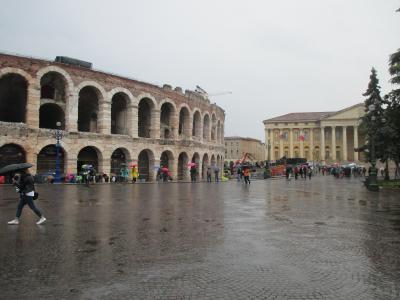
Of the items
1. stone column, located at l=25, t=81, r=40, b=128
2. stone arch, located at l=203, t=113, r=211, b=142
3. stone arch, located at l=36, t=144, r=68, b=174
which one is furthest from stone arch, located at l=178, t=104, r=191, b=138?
stone column, located at l=25, t=81, r=40, b=128

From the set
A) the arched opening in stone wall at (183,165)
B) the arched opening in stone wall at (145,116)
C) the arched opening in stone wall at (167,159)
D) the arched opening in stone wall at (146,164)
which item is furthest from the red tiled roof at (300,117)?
the arched opening in stone wall at (146,164)

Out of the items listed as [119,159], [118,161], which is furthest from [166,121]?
[118,161]

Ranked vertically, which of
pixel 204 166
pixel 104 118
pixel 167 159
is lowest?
pixel 204 166

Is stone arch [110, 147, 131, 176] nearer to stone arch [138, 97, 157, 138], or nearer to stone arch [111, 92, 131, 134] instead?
stone arch [111, 92, 131, 134]

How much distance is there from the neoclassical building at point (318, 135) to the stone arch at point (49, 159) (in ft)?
267

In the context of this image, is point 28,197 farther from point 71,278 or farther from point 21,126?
point 21,126

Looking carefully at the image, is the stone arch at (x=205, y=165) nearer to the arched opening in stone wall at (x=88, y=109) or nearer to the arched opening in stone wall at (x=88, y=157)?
the arched opening in stone wall at (x=88, y=109)

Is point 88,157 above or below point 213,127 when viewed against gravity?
below

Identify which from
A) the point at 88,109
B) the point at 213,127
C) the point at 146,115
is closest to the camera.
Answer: the point at 88,109

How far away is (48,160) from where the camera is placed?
32281mm

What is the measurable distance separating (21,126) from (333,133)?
95.9m

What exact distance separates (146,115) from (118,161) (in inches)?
272

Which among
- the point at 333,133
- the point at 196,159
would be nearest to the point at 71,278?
the point at 196,159

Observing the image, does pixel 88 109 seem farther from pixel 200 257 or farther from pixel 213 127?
pixel 200 257
